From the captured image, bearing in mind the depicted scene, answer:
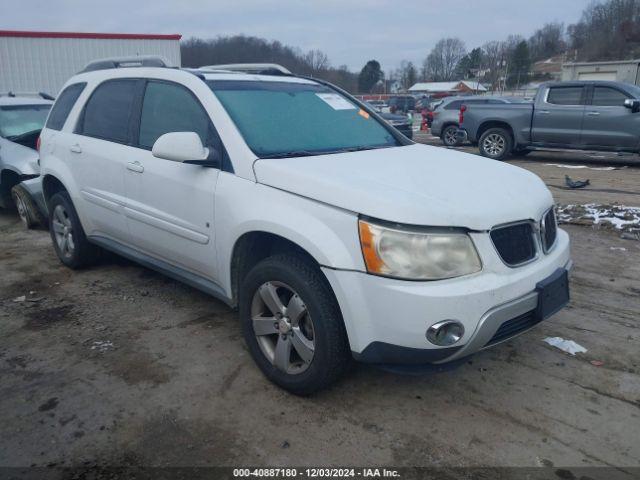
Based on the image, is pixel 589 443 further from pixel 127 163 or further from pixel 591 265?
pixel 127 163

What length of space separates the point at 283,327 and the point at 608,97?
11.5 meters

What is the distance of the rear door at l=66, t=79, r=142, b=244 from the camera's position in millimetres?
4148

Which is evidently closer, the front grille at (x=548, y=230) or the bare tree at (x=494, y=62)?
the front grille at (x=548, y=230)

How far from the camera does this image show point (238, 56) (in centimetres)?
3469

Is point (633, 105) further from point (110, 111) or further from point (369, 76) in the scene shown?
point (369, 76)

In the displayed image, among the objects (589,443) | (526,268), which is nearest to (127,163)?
(526,268)

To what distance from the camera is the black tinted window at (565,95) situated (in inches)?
476

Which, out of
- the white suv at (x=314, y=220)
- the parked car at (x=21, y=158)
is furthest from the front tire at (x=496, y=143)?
the parked car at (x=21, y=158)

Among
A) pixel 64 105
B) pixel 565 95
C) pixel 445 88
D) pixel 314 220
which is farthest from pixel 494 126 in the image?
pixel 445 88

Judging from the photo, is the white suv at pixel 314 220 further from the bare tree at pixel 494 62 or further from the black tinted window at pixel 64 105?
the bare tree at pixel 494 62

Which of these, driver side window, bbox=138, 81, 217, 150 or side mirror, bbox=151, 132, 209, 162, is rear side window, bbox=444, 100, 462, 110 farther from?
side mirror, bbox=151, 132, 209, 162

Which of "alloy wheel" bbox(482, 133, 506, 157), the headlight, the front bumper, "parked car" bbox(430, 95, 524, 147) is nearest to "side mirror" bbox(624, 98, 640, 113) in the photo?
"alloy wheel" bbox(482, 133, 506, 157)

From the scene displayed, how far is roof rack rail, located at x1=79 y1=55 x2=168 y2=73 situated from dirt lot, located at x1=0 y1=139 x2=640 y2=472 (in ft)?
6.54

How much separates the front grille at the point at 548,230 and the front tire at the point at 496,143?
1020 centimetres
